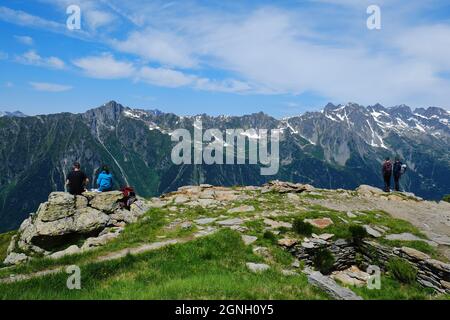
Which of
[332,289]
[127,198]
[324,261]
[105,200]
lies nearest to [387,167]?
[324,261]

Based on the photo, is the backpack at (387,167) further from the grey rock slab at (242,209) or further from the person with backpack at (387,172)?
the grey rock slab at (242,209)

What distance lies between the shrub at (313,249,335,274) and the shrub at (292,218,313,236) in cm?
212

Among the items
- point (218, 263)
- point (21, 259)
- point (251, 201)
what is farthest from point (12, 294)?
point (251, 201)

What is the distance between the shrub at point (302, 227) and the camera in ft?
84.4

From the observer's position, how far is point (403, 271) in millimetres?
22000

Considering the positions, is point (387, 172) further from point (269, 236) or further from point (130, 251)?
point (130, 251)

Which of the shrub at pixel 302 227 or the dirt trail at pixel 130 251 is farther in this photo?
the shrub at pixel 302 227

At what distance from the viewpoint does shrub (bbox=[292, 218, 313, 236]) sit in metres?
25.7

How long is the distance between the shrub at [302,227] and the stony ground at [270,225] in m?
0.48

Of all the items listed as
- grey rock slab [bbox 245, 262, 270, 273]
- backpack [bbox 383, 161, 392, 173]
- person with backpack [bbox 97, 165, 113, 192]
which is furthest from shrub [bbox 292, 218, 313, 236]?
backpack [bbox 383, 161, 392, 173]

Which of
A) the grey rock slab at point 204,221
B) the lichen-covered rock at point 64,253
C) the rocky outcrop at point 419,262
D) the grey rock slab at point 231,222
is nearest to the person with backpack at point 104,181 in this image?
the grey rock slab at point 204,221

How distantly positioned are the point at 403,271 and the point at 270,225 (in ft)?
27.8
